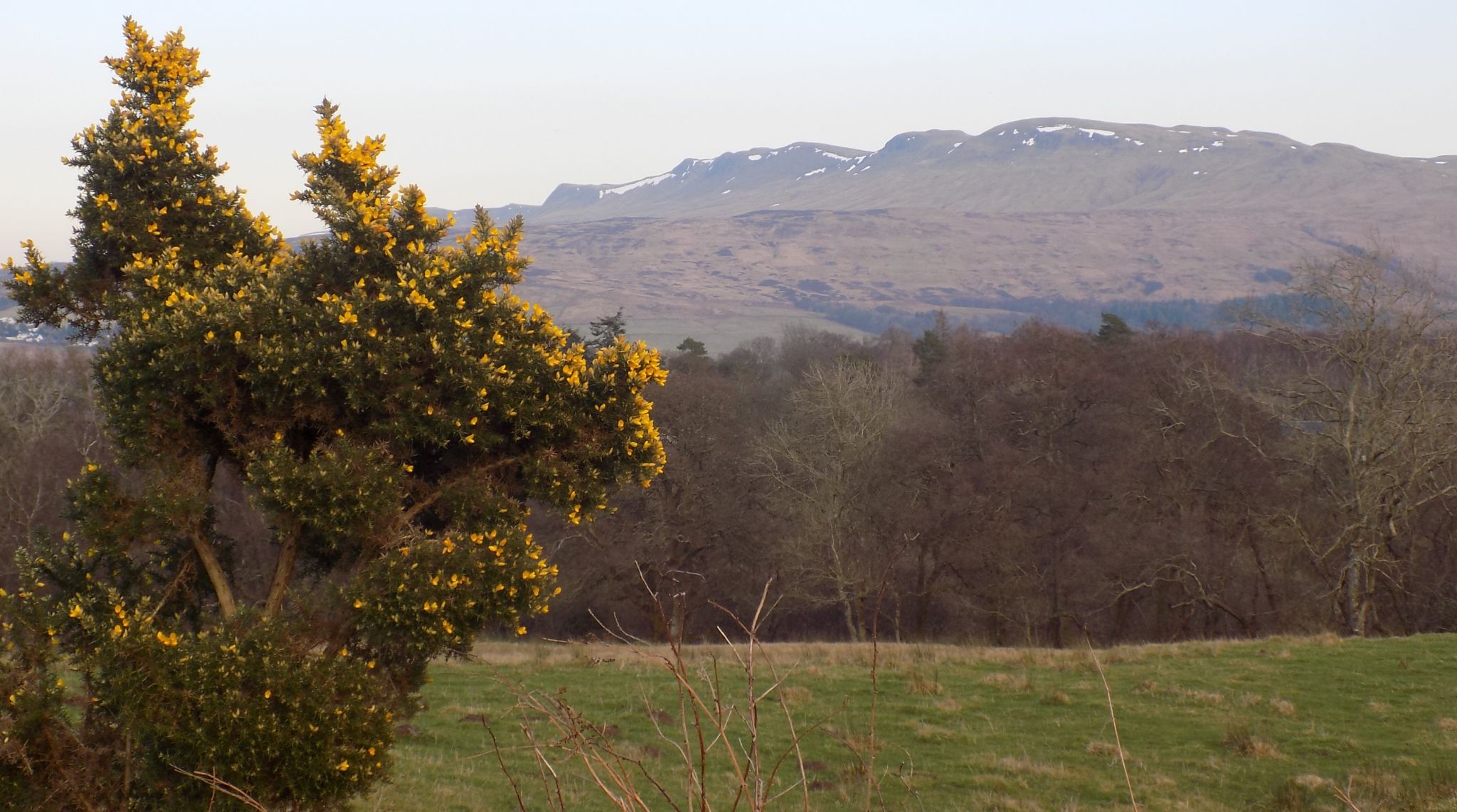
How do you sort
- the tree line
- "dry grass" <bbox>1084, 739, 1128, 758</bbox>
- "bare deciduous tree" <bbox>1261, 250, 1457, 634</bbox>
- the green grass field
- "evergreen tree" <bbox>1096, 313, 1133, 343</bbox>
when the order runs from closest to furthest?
the green grass field
"dry grass" <bbox>1084, 739, 1128, 758</bbox>
"bare deciduous tree" <bbox>1261, 250, 1457, 634</bbox>
the tree line
"evergreen tree" <bbox>1096, 313, 1133, 343</bbox>

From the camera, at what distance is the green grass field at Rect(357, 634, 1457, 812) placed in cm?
1112

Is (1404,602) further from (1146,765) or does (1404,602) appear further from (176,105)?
(176,105)

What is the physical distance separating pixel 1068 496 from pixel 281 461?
35028mm

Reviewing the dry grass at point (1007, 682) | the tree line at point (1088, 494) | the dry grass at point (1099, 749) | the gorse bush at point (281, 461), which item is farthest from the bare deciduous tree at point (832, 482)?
the gorse bush at point (281, 461)

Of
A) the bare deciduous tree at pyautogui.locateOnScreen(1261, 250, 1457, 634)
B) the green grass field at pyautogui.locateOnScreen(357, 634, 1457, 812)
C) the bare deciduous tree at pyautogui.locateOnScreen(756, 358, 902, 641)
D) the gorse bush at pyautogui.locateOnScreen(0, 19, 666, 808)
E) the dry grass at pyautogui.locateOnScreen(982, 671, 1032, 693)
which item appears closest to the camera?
the gorse bush at pyautogui.locateOnScreen(0, 19, 666, 808)

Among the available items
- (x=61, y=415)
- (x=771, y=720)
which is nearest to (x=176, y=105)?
(x=771, y=720)

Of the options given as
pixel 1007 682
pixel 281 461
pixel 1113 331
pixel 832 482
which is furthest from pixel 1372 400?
pixel 281 461

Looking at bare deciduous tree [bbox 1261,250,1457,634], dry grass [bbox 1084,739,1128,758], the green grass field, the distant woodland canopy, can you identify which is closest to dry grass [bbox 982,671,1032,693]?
the green grass field

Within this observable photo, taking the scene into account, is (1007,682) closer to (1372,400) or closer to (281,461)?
(281,461)

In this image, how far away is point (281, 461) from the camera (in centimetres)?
816

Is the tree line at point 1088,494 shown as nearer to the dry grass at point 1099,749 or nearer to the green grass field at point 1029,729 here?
the green grass field at point 1029,729

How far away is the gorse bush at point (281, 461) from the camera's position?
7.52 metres

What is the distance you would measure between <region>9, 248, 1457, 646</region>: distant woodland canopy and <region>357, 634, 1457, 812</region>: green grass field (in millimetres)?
12795

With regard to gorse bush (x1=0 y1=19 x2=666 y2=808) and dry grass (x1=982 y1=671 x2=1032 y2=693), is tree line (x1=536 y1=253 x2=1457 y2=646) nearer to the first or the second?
dry grass (x1=982 y1=671 x2=1032 y2=693)
